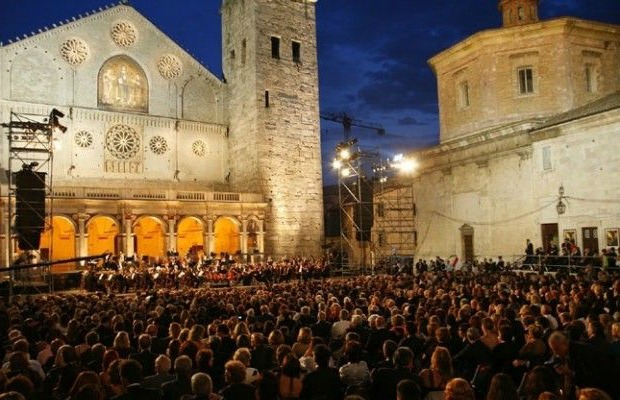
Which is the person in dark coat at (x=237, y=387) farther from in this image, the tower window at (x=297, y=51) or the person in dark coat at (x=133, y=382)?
the tower window at (x=297, y=51)

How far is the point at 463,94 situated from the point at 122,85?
2104cm

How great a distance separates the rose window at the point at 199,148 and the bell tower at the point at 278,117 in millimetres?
1920

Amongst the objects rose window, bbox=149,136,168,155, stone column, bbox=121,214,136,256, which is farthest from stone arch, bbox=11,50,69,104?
stone column, bbox=121,214,136,256

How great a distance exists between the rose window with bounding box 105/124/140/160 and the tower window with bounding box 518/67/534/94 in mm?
23091

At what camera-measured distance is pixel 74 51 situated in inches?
1246

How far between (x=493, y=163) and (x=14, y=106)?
2611 cm

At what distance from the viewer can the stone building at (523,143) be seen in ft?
69.1

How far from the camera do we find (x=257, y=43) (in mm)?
34469

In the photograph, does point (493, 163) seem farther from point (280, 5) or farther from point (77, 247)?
point (77, 247)

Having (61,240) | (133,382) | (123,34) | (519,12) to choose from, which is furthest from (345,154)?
(133,382)

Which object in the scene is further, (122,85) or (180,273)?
(122,85)

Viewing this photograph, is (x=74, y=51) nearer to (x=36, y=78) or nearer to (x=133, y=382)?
(x=36, y=78)

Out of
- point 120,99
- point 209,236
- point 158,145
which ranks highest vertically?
point 120,99

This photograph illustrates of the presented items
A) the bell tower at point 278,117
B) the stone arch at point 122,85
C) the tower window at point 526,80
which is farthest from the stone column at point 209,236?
the tower window at point 526,80
